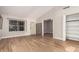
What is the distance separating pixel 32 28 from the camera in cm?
1070

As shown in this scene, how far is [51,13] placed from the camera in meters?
7.69

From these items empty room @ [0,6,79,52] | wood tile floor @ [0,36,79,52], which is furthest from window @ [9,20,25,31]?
wood tile floor @ [0,36,79,52]

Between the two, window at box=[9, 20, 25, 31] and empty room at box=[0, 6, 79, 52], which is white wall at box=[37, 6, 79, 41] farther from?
window at box=[9, 20, 25, 31]

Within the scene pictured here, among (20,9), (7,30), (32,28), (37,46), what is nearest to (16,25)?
(7,30)

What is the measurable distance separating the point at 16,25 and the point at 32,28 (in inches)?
94.3

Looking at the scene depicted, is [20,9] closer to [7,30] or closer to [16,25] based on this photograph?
[7,30]

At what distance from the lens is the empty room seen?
4748 millimetres

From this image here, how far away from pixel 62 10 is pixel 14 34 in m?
5.03

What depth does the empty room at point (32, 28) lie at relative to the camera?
4748 millimetres

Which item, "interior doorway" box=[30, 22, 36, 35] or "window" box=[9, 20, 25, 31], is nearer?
"window" box=[9, 20, 25, 31]

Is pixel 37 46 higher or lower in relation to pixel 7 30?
lower
